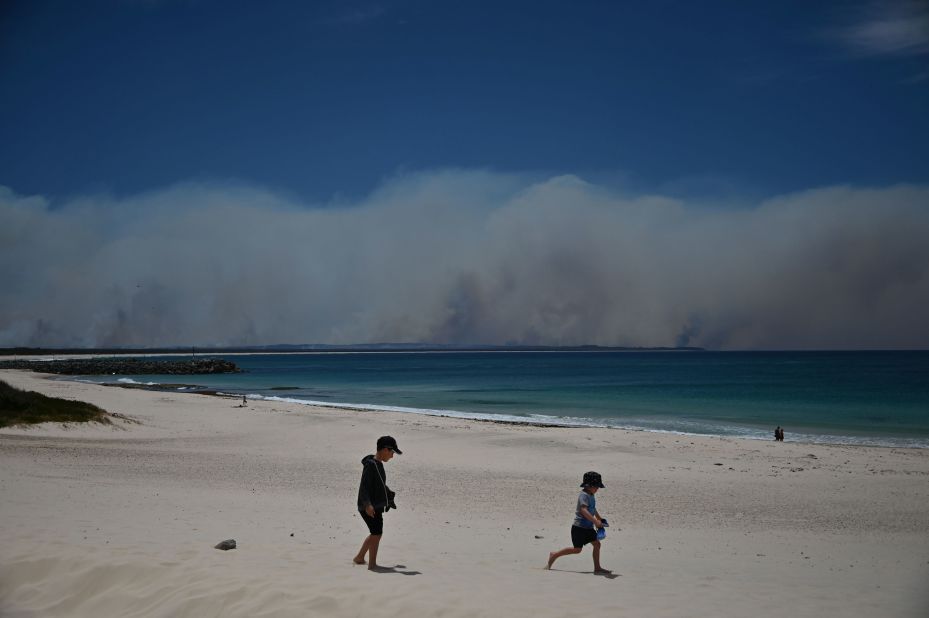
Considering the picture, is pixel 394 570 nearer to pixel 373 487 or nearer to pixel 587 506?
pixel 373 487

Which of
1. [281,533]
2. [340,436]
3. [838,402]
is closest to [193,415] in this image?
[340,436]

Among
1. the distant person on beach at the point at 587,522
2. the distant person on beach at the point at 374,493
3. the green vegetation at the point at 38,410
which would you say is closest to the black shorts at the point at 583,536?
the distant person on beach at the point at 587,522

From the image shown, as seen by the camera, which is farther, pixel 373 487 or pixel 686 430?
pixel 686 430

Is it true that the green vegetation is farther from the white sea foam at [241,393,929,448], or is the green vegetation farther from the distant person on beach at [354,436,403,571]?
the distant person on beach at [354,436,403,571]

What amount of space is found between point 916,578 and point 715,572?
2610 millimetres

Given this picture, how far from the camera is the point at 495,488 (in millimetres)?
15758

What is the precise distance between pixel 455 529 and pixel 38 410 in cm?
1949

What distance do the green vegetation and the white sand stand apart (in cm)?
121

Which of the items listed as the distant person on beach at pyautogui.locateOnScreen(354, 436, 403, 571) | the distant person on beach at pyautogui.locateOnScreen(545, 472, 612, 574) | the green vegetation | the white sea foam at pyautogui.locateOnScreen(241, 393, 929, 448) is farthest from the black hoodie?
the white sea foam at pyautogui.locateOnScreen(241, 393, 929, 448)

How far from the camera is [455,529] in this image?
11.4 meters

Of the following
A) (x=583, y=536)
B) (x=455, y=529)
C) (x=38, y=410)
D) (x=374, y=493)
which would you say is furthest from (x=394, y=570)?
(x=38, y=410)

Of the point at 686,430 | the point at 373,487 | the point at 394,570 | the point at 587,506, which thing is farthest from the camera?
the point at 686,430

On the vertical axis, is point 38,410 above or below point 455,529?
above

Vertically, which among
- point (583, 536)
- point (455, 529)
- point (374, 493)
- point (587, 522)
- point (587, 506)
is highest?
point (374, 493)
